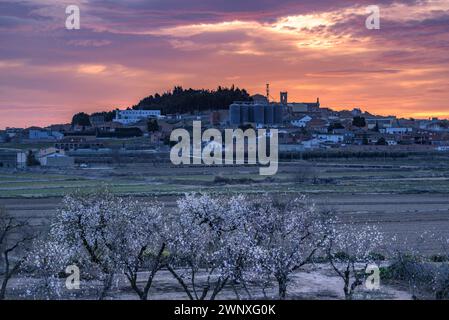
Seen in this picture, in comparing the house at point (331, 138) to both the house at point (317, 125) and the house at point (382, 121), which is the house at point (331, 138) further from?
the house at point (382, 121)

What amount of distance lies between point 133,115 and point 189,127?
3149 cm

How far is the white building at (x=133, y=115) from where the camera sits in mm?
125287

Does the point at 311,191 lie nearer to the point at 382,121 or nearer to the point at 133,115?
the point at 133,115

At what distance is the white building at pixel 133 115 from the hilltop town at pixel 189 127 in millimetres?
132

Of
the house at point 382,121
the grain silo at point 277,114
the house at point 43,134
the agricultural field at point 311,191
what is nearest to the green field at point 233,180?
the agricultural field at point 311,191

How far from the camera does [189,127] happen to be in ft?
334

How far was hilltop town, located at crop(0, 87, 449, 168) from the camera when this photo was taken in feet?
253

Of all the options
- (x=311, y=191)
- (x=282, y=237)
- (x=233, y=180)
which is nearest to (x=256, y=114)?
(x=233, y=180)

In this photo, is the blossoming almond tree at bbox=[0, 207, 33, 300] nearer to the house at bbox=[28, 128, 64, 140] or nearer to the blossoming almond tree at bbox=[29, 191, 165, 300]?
the blossoming almond tree at bbox=[29, 191, 165, 300]

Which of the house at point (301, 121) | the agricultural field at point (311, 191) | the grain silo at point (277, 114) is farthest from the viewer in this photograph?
the house at point (301, 121)

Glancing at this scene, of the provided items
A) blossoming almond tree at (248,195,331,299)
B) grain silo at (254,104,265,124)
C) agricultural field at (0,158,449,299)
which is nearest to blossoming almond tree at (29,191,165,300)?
agricultural field at (0,158,449,299)

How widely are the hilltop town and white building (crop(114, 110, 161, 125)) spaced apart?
132mm

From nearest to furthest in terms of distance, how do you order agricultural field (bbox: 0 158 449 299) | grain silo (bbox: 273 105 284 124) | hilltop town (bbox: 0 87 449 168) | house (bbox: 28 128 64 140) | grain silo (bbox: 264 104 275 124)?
1. agricultural field (bbox: 0 158 449 299)
2. hilltop town (bbox: 0 87 449 168)
3. house (bbox: 28 128 64 140)
4. grain silo (bbox: 264 104 275 124)
5. grain silo (bbox: 273 105 284 124)
